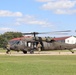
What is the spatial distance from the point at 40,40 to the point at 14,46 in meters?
4.97
